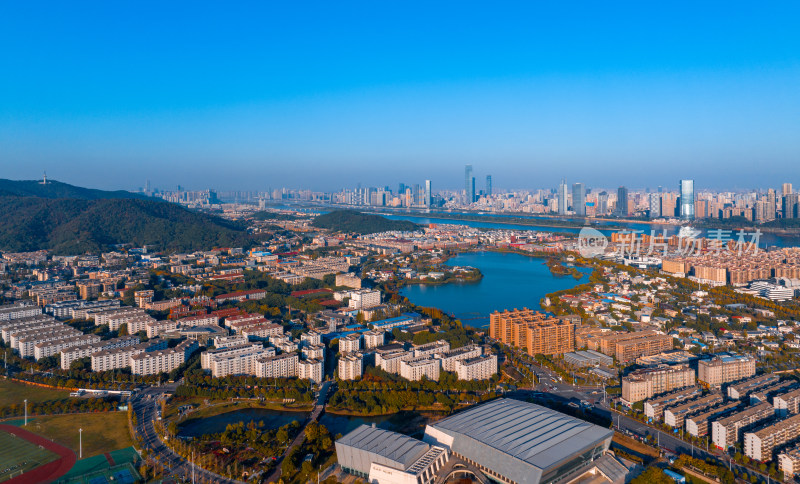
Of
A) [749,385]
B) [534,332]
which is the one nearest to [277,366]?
[534,332]

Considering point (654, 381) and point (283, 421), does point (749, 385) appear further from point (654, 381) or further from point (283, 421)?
point (283, 421)

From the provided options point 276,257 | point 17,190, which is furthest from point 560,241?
point 17,190

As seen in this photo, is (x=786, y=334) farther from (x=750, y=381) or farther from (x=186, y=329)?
(x=186, y=329)

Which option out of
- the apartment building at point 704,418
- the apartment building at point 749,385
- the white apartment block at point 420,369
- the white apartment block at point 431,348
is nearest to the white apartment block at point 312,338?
the white apartment block at point 431,348

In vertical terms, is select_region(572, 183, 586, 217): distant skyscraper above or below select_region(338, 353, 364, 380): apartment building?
above

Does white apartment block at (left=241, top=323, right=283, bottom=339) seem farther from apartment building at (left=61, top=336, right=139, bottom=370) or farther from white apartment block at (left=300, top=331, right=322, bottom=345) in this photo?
apartment building at (left=61, top=336, right=139, bottom=370)

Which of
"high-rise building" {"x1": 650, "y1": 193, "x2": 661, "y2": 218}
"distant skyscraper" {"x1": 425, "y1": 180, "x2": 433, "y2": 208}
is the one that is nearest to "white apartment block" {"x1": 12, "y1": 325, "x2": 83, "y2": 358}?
"high-rise building" {"x1": 650, "y1": 193, "x2": 661, "y2": 218}

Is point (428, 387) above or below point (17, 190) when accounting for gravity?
below
